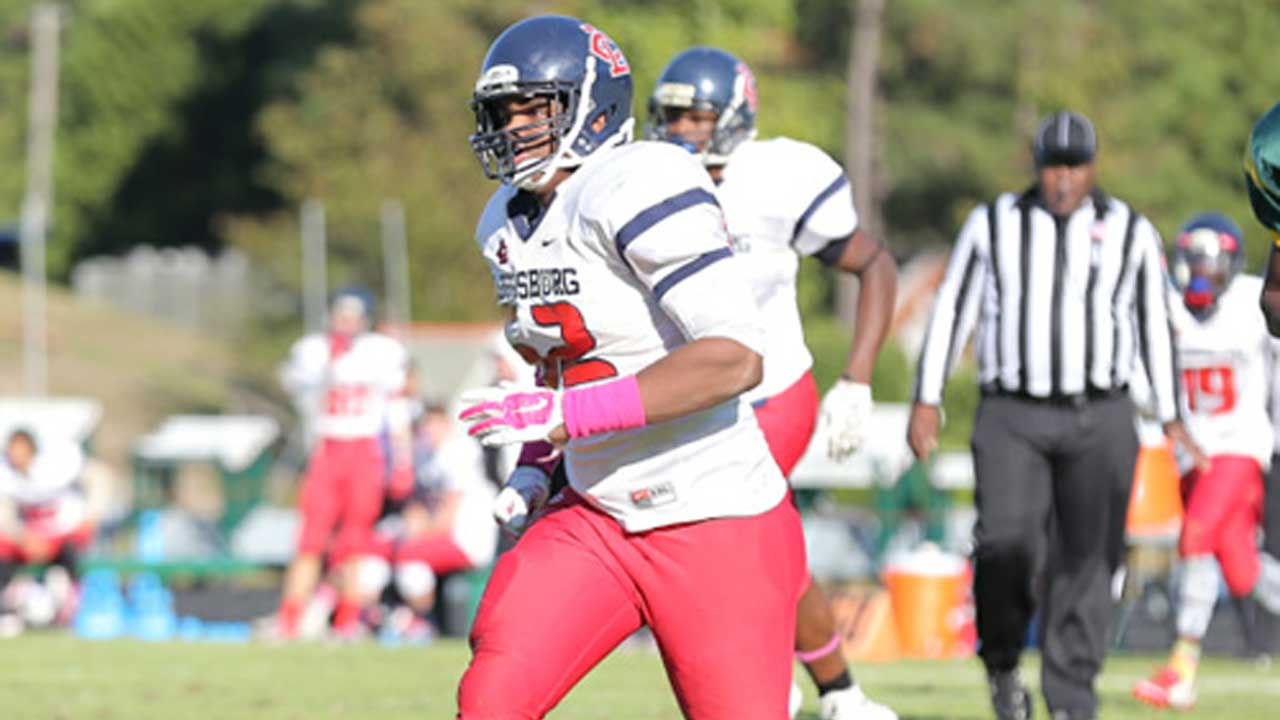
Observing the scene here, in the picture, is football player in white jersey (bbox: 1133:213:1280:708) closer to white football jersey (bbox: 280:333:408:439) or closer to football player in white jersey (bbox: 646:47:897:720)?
football player in white jersey (bbox: 646:47:897:720)

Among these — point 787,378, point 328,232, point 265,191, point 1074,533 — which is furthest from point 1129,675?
point 265,191

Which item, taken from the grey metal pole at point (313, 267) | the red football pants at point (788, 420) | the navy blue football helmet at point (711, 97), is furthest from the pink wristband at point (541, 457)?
the grey metal pole at point (313, 267)

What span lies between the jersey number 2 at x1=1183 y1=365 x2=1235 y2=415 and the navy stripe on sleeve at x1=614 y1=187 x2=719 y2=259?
7.04m

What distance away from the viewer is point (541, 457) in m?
5.39

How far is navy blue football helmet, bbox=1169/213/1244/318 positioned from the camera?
10891 millimetres

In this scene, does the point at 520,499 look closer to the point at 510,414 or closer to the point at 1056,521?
the point at 510,414

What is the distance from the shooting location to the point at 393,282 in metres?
36.7

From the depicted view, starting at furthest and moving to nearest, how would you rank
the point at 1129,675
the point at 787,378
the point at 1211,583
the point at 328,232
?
the point at 328,232, the point at 1129,675, the point at 1211,583, the point at 787,378

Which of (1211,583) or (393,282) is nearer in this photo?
(1211,583)

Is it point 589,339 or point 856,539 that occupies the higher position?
point 589,339

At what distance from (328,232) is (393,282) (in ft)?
13.1

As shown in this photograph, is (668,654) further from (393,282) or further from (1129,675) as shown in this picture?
(393,282)

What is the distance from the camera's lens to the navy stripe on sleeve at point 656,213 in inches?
187

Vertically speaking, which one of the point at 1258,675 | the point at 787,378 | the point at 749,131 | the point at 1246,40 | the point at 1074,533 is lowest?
the point at 1258,675
